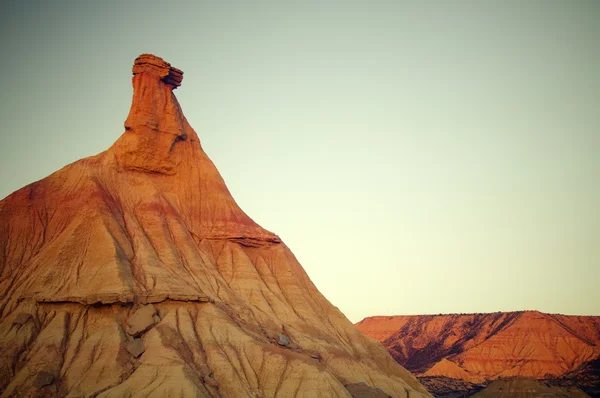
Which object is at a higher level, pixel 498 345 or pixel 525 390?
pixel 498 345

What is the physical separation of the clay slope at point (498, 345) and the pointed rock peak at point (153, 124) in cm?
7937

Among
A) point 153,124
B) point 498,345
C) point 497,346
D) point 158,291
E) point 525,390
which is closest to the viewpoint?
point 158,291

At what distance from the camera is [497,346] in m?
148

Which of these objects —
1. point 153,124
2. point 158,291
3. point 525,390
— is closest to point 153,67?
point 153,124

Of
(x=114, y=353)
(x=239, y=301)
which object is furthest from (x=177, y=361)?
(x=239, y=301)

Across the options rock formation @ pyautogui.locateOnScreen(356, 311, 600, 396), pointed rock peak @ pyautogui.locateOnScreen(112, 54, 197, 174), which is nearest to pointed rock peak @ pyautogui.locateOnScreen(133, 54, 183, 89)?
pointed rock peak @ pyautogui.locateOnScreen(112, 54, 197, 174)

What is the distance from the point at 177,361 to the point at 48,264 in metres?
20.4

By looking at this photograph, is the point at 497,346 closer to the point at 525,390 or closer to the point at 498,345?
the point at 498,345

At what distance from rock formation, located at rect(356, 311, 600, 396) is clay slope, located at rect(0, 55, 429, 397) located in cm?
5499

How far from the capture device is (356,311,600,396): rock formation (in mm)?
141000

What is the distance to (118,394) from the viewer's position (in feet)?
182

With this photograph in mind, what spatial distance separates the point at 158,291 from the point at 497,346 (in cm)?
10081

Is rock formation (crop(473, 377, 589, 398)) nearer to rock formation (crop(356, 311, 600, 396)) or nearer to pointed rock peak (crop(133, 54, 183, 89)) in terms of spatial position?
rock formation (crop(356, 311, 600, 396))

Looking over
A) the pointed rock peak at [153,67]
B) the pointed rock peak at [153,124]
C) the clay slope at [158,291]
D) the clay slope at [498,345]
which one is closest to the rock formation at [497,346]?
the clay slope at [498,345]
